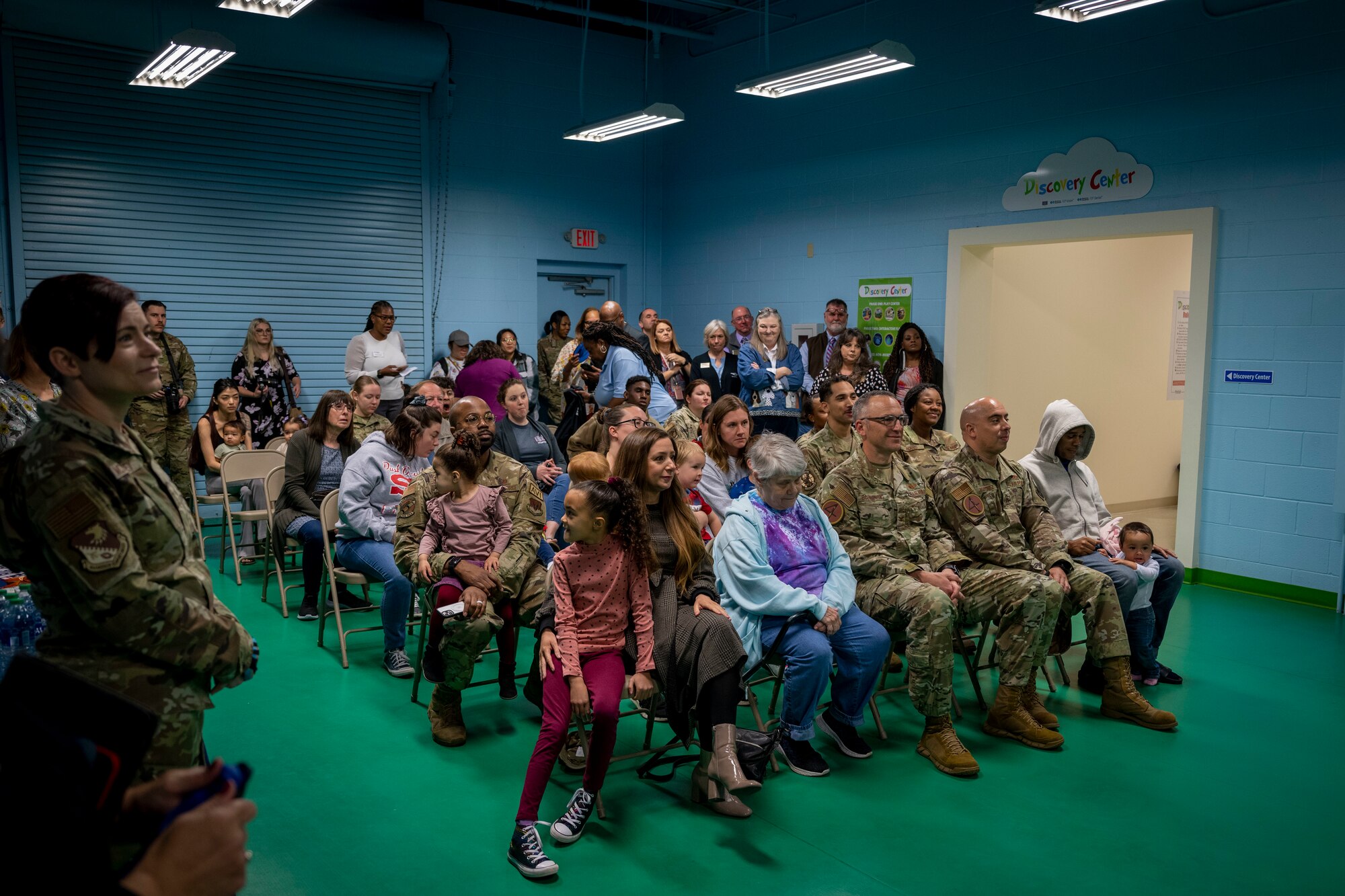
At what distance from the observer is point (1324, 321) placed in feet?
19.6

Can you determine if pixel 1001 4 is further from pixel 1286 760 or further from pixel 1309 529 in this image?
pixel 1286 760

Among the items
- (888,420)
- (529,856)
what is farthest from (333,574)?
(888,420)

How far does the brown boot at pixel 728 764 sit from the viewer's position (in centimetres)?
311

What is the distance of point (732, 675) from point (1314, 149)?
5.28m

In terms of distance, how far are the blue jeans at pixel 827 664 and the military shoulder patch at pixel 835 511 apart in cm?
46

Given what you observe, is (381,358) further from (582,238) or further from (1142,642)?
(1142,642)

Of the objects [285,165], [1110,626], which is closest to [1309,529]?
[1110,626]

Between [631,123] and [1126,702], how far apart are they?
6.44 metres

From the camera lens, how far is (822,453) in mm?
4910

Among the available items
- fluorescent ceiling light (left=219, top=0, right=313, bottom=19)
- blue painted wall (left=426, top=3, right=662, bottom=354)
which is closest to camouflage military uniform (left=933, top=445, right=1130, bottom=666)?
fluorescent ceiling light (left=219, top=0, right=313, bottom=19)

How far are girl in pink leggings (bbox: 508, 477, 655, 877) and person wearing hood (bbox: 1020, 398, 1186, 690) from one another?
2235 mm

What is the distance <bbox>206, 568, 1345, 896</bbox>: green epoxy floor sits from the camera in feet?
9.52

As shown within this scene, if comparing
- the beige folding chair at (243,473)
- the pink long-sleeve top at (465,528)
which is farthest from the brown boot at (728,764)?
the beige folding chair at (243,473)

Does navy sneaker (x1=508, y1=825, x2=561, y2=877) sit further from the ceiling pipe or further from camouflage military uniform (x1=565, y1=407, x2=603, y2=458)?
the ceiling pipe
